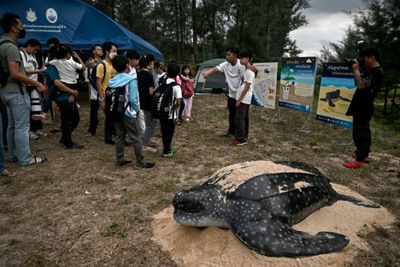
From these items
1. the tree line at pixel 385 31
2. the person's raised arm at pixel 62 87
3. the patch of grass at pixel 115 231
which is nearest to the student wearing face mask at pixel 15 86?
the person's raised arm at pixel 62 87

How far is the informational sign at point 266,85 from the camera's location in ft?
27.9

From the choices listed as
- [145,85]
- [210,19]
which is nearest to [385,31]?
[145,85]

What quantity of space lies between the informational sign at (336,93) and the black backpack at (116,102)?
4.66 meters

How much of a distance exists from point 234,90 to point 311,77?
2363 millimetres

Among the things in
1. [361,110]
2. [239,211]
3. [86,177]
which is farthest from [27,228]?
[361,110]

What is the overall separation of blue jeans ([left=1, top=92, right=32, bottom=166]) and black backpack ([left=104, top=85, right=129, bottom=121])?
3.92 feet

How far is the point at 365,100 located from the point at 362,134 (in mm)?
528

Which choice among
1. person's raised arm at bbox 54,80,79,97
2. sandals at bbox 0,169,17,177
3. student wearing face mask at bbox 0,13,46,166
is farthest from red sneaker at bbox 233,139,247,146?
sandals at bbox 0,169,17,177

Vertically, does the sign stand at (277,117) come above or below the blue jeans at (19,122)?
below

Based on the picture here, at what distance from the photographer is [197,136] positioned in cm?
668

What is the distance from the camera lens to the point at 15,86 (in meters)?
3.92

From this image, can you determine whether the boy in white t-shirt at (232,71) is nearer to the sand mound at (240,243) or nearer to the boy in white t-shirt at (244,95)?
the boy in white t-shirt at (244,95)

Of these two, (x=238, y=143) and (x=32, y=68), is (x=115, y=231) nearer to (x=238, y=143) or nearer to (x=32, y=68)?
(x=238, y=143)

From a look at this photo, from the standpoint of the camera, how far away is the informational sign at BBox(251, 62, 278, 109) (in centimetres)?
852
